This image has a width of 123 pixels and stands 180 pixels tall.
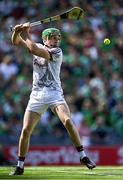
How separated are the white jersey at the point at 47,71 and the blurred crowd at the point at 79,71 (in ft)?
20.4

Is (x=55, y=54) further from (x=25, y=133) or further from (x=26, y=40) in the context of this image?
(x=25, y=133)

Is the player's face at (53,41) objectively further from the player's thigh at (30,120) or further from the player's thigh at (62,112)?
the player's thigh at (30,120)

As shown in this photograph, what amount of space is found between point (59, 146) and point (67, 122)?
20.8ft

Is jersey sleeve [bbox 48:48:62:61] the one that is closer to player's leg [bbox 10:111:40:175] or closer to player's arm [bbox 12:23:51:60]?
player's arm [bbox 12:23:51:60]

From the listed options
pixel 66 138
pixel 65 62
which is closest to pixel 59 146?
pixel 66 138

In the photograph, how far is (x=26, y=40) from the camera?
33.3 feet

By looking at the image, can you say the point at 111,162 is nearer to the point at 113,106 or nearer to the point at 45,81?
the point at 113,106

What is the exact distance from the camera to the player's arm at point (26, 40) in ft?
32.8

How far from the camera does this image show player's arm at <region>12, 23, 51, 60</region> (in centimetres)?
1000

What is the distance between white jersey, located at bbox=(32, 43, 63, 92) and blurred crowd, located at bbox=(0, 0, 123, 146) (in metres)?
6.21

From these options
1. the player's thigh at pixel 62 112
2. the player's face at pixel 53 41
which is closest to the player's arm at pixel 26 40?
the player's face at pixel 53 41

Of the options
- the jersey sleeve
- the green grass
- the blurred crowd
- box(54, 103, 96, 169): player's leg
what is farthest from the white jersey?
the blurred crowd

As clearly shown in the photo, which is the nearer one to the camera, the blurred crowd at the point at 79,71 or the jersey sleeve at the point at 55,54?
the jersey sleeve at the point at 55,54

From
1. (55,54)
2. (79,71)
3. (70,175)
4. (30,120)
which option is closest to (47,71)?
(55,54)
